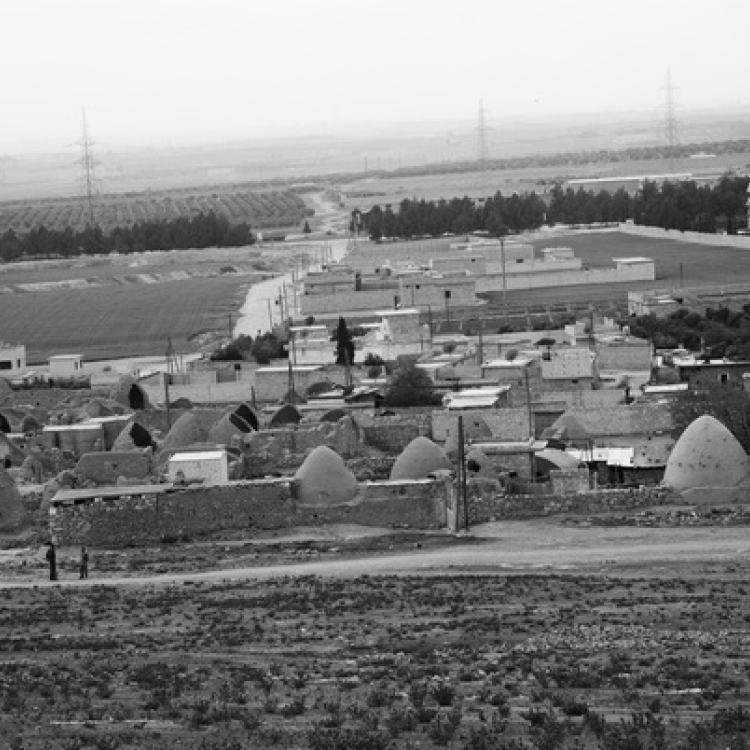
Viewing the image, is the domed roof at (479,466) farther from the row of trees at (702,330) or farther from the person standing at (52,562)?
the row of trees at (702,330)

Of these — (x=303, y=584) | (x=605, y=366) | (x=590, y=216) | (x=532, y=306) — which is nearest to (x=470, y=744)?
(x=303, y=584)

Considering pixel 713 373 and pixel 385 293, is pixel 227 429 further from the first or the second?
pixel 385 293

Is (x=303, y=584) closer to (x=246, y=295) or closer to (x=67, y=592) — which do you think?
(x=67, y=592)

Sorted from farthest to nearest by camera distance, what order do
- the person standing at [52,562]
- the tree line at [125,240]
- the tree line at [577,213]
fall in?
1. the tree line at [125,240]
2. the tree line at [577,213]
3. the person standing at [52,562]

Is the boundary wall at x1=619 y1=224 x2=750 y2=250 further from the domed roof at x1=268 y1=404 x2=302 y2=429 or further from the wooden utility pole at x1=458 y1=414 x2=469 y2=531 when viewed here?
the wooden utility pole at x1=458 y1=414 x2=469 y2=531

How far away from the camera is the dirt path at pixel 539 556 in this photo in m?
19.3

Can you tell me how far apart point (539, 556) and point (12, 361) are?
20.9 metres

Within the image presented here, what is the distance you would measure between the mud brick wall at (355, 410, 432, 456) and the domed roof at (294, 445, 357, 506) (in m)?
3.60

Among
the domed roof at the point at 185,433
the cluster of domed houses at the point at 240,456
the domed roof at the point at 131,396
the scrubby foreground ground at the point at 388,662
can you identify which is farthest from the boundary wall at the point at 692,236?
the scrubby foreground ground at the point at 388,662

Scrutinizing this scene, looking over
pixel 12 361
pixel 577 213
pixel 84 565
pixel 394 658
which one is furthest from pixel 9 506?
pixel 577 213

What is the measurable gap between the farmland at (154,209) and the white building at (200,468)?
66146 mm

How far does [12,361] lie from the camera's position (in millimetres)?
39625

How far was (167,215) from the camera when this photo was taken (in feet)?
336

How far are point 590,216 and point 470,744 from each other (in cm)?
6558
